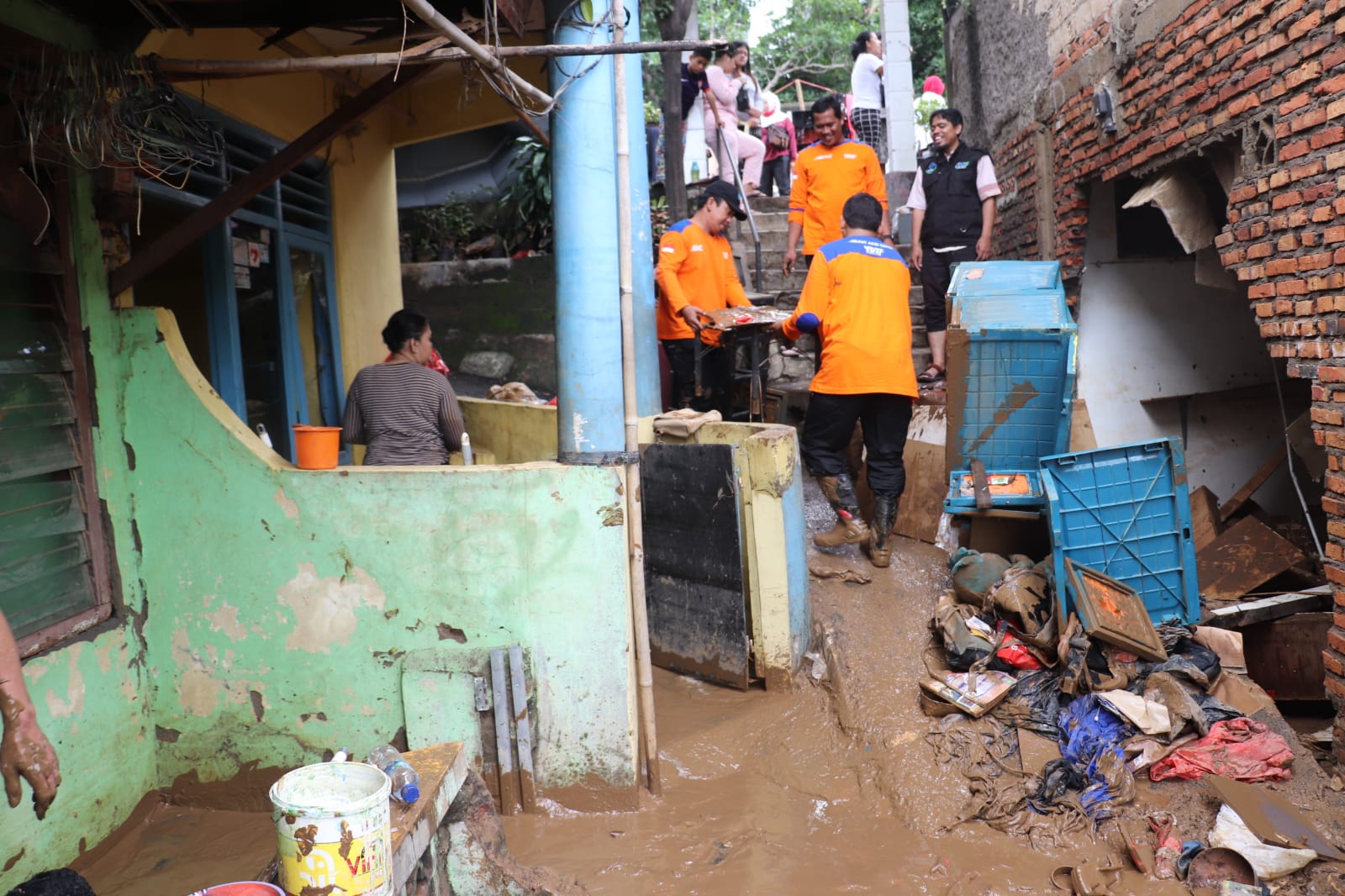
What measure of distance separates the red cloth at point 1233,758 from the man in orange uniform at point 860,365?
1.93 meters

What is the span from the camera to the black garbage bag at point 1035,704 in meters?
4.30

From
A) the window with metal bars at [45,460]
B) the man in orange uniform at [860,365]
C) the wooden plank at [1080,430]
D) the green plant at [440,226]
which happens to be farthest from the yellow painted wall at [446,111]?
the wooden plank at [1080,430]

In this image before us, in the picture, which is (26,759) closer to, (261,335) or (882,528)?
(261,335)

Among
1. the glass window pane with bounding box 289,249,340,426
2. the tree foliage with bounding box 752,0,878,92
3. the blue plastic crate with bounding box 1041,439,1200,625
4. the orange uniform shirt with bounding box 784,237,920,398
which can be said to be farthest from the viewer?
the tree foliage with bounding box 752,0,878,92

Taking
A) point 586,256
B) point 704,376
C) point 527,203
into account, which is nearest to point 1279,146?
point 586,256

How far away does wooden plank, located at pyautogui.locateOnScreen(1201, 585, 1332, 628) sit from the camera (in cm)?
514

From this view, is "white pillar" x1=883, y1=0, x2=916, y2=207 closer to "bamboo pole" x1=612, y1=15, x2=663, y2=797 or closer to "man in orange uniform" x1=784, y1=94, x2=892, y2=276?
"man in orange uniform" x1=784, y1=94, x2=892, y2=276

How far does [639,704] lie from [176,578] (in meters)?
1.90

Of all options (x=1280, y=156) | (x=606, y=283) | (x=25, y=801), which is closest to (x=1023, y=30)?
(x=1280, y=156)

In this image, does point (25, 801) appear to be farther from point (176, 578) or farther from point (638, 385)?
point (638, 385)

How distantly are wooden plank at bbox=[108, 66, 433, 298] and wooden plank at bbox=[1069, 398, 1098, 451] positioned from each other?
436cm

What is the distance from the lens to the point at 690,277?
6473 mm

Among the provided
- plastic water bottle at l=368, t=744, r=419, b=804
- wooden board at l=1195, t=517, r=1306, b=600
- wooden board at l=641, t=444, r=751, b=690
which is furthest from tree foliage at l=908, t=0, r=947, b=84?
plastic water bottle at l=368, t=744, r=419, b=804

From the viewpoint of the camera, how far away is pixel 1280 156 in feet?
14.5
